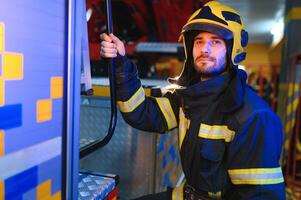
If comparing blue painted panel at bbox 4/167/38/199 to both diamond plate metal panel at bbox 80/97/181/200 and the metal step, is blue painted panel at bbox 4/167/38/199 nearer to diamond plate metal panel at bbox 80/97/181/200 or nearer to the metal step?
the metal step

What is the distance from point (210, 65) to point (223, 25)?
0.69ft

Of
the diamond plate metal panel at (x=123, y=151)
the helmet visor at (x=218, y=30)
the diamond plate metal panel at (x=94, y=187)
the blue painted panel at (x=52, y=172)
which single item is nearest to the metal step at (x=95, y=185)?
the diamond plate metal panel at (x=94, y=187)

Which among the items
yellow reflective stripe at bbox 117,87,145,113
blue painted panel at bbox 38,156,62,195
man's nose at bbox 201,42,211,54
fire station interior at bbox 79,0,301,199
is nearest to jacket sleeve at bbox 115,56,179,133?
yellow reflective stripe at bbox 117,87,145,113

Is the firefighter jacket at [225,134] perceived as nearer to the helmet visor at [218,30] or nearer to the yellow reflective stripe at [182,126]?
the yellow reflective stripe at [182,126]

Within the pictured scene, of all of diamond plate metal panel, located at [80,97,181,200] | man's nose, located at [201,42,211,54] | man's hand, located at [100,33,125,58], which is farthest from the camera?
diamond plate metal panel, located at [80,97,181,200]

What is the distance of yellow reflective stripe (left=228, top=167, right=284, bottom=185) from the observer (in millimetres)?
1584

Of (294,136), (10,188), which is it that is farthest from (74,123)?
(294,136)

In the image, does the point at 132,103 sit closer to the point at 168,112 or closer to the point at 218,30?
the point at 168,112

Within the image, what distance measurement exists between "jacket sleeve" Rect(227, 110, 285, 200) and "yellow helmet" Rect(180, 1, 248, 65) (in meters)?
0.36

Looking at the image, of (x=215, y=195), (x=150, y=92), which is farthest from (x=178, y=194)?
(x=150, y=92)

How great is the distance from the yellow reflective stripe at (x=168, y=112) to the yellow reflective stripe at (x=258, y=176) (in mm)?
505

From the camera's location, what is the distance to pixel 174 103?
6.77 ft

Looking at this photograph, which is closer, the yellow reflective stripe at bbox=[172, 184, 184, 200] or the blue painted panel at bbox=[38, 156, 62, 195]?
the blue painted panel at bbox=[38, 156, 62, 195]

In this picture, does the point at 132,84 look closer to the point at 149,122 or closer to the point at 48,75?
the point at 149,122
